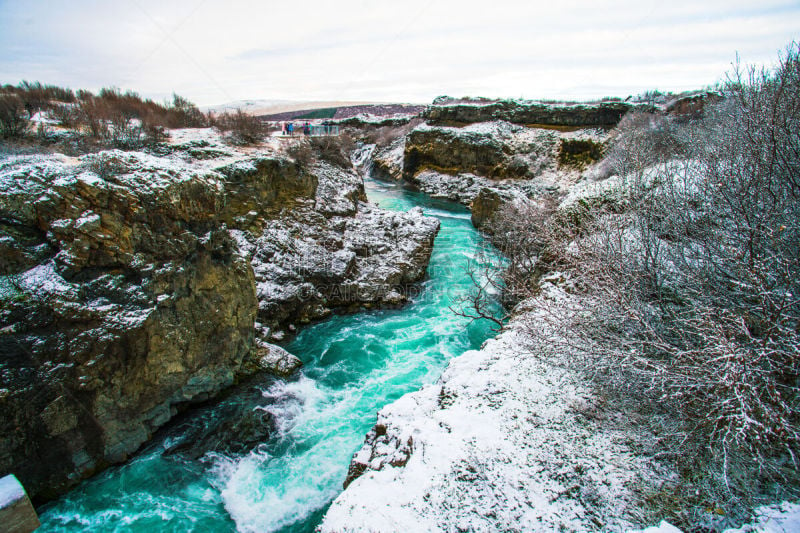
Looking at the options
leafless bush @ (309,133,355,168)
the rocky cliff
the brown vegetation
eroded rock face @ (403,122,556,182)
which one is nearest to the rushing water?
the rocky cliff

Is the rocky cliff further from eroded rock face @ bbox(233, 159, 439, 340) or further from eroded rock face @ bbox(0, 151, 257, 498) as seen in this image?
eroded rock face @ bbox(233, 159, 439, 340)

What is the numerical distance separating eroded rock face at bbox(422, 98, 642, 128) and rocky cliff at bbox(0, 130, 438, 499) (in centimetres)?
3357

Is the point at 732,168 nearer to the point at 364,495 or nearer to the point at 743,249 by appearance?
the point at 743,249

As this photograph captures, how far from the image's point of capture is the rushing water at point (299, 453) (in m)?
5.93

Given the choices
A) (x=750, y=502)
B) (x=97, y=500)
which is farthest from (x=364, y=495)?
(x=97, y=500)

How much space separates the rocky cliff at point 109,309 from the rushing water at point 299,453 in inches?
25.7

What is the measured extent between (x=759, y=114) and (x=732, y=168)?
27.9 inches

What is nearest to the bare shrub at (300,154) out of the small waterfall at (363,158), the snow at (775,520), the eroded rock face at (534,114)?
the snow at (775,520)

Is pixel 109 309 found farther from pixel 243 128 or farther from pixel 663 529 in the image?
pixel 243 128

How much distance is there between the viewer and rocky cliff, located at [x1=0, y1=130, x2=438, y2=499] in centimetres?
555

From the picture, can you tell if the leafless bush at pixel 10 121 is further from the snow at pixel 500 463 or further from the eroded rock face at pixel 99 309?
the snow at pixel 500 463

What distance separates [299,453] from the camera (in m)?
7.25

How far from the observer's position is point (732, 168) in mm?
4809

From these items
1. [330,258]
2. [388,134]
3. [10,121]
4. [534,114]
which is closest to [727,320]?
[330,258]
